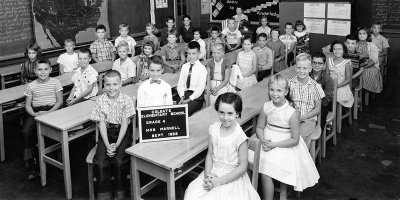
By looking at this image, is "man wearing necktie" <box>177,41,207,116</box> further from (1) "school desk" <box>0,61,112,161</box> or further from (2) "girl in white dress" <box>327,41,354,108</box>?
(2) "girl in white dress" <box>327,41,354,108</box>

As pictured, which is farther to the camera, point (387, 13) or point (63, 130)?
point (387, 13)

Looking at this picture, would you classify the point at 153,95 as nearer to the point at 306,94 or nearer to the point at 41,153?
the point at 41,153

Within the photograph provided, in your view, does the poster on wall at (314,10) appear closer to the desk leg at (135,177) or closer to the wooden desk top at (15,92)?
the wooden desk top at (15,92)

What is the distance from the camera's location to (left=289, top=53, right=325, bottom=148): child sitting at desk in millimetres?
4105

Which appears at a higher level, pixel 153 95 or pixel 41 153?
pixel 153 95

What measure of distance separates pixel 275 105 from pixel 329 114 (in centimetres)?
137

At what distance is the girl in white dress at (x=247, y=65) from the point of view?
6.02m

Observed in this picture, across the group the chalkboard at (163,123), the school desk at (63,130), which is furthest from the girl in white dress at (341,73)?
the school desk at (63,130)

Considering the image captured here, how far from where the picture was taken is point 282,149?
344 cm

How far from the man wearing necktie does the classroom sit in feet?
0.05

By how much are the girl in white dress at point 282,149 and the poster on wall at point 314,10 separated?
216 inches

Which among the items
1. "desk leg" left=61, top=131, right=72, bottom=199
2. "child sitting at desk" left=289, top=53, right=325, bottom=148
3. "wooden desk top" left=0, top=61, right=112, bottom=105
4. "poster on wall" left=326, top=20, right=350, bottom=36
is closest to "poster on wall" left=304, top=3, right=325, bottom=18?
"poster on wall" left=326, top=20, right=350, bottom=36

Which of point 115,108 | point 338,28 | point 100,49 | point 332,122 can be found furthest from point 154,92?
point 338,28

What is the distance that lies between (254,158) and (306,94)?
1.51 m
